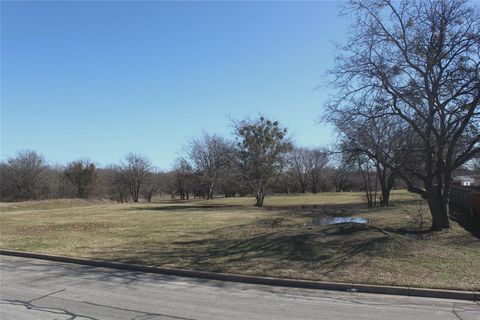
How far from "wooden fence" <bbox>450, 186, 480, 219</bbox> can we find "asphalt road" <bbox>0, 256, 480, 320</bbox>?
57.8 ft

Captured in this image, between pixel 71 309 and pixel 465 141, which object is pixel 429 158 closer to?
pixel 465 141

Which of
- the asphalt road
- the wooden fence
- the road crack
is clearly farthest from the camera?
the wooden fence

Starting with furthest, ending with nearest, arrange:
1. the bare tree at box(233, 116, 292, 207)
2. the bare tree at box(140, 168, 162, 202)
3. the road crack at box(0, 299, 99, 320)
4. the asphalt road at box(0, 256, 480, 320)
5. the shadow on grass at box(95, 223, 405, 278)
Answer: the bare tree at box(140, 168, 162, 202)
the bare tree at box(233, 116, 292, 207)
the shadow on grass at box(95, 223, 405, 278)
the asphalt road at box(0, 256, 480, 320)
the road crack at box(0, 299, 99, 320)

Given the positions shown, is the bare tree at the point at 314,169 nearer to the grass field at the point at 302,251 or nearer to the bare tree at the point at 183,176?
the bare tree at the point at 183,176

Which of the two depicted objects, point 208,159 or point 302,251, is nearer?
point 302,251

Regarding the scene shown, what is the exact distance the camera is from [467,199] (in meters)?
30.5

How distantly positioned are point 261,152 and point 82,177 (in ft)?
102

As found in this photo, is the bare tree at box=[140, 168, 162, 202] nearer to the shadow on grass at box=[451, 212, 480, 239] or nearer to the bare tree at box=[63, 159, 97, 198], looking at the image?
the bare tree at box=[63, 159, 97, 198]

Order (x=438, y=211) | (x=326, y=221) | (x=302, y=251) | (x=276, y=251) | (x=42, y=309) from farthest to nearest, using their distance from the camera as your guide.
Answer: (x=326, y=221), (x=438, y=211), (x=276, y=251), (x=302, y=251), (x=42, y=309)

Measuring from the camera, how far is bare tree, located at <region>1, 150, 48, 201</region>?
67.4 metres

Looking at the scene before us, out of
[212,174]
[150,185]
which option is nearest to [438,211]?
[212,174]

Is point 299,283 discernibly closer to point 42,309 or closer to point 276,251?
point 276,251

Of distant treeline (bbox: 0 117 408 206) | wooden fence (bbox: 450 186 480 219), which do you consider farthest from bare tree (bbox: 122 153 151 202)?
wooden fence (bbox: 450 186 480 219)

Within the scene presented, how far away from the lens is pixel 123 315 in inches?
285
